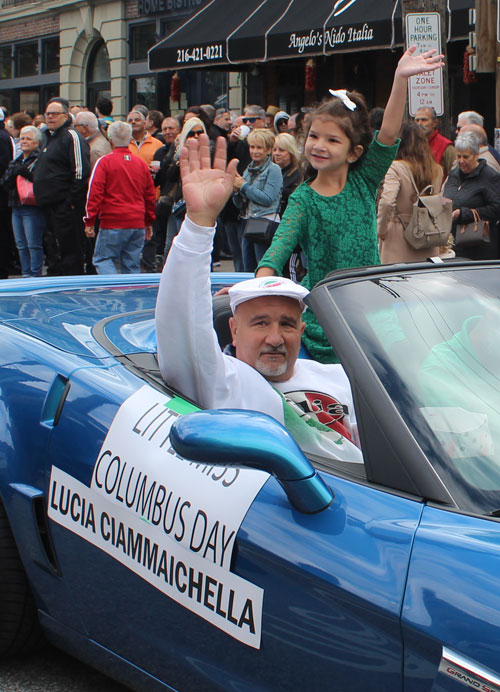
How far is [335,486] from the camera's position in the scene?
73.0 inches

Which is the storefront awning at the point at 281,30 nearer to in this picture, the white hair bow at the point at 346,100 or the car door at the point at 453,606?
the white hair bow at the point at 346,100

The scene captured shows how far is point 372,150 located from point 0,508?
2.02m

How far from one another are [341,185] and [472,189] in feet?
13.6

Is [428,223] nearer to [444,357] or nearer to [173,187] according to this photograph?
[444,357]

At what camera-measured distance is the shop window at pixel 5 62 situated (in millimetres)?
26984

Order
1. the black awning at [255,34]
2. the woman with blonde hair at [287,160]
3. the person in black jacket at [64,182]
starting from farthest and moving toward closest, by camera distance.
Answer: the black awning at [255,34]
the person in black jacket at [64,182]
the woman with blonde hair at [287,160]

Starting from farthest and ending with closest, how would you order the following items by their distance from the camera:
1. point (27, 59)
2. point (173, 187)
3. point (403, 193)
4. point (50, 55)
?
point (27, 59)
point (50, 55)
point (173, 187)
point (403, 193)

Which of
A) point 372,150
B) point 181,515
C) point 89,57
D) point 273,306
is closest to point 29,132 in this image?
point 372,150

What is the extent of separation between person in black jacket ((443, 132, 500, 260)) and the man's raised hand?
5.25 meters

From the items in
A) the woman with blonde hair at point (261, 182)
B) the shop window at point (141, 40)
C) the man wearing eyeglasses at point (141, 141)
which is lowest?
the woman with blonde hair at point (261, 182)

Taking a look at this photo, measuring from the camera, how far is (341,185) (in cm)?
375

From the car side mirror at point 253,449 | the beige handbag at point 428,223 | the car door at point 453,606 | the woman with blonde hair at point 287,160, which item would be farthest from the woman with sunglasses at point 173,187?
the car door at point 453,606

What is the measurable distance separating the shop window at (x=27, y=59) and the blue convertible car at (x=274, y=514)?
25.0m

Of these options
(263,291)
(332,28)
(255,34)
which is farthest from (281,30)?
(263,291)
